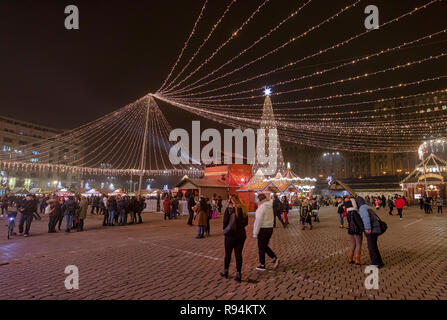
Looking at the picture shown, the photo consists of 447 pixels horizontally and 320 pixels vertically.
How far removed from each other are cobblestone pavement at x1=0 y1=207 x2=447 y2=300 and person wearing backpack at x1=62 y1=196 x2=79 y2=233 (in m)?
2.58

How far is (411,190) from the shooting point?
3716cm

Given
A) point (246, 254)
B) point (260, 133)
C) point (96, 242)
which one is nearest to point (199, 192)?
point (260, 133)

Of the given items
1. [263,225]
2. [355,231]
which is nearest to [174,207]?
[263,225]

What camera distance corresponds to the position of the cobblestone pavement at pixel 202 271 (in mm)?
4281

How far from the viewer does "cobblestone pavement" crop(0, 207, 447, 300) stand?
169 inches

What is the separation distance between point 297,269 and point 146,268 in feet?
11.0

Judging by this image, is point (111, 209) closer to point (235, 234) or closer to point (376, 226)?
point (235, 234)

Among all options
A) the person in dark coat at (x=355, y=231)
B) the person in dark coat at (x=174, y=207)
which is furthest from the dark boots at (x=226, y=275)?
the person in dark coat at (x=174, y=207)

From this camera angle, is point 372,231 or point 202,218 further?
point 202,218

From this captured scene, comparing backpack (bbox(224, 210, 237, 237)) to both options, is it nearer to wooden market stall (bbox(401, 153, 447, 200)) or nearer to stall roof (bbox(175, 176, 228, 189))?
stall roof (bbox(175, 176, 228, 189))

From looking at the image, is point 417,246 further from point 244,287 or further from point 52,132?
point 52,132

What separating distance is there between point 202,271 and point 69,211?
29.7 feet

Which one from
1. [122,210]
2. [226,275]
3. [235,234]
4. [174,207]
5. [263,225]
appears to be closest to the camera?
[235,234]

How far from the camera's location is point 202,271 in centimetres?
552
